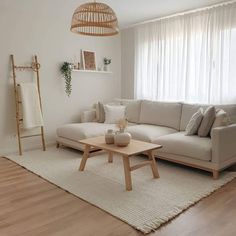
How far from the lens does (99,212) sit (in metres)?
2.40

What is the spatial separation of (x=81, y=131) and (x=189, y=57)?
2.28 metres

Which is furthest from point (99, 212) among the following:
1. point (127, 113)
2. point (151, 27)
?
point (151, 27)

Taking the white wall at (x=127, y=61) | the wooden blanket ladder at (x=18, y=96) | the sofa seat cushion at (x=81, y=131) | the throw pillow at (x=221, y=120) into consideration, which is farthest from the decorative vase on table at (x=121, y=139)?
the white wall at (x=127, y=61)

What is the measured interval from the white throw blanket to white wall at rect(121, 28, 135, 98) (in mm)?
2171

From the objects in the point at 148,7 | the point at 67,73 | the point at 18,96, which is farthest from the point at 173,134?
the point at 18,96

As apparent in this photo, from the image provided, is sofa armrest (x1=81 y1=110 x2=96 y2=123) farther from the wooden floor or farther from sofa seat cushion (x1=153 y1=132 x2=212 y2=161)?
the wooden floor

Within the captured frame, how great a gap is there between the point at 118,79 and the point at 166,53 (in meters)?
1.39

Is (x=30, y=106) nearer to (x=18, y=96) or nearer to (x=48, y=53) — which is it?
(x=18, y=96)

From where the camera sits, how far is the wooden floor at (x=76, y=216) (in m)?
2.10

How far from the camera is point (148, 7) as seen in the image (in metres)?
4.29

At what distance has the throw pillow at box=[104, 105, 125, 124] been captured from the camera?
4.79 m

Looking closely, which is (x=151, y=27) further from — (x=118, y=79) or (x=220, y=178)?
(x=220, y=178)

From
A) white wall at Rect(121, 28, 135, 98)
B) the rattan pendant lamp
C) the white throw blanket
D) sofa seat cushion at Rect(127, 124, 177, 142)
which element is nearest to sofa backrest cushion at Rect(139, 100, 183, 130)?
sofa seat cushion at Rect(127, 124, 177, 142)

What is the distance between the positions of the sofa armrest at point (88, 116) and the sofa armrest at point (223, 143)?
2.48 metres
